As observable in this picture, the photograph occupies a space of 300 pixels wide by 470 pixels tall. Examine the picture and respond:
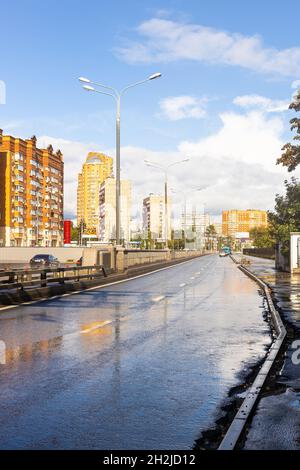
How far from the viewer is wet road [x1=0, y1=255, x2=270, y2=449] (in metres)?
5.07

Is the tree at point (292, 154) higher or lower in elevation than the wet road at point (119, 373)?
higher

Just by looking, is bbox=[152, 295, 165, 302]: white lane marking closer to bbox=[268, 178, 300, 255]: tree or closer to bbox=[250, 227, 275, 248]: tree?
bbox=[268, 178, 300, 255]: tree

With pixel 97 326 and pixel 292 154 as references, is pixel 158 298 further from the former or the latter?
pixel 292 154

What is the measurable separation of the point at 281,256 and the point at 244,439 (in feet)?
126

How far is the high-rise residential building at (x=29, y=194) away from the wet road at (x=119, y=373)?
129 m

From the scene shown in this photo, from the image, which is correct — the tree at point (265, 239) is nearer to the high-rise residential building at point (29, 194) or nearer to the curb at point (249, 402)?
the high-rise residential building at point (29, 194)

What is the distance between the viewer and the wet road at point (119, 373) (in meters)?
5.07

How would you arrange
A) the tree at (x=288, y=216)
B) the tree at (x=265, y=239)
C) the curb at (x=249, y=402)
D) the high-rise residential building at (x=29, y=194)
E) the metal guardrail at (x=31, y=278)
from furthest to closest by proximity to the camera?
the high-rise residential building at (x=29, y=194)
the tree at (x=265, y=239)
the tree at (x=288, y=216)
the metal guardrail at (x=31, y=278)
the curb at (x=249, y=402)

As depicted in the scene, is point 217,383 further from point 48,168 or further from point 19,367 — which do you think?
point 48,168

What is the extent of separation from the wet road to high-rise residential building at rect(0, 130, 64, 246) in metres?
129

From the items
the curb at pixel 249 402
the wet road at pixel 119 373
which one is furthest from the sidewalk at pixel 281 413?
the wet road at pixel 119 373

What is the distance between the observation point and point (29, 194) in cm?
15062

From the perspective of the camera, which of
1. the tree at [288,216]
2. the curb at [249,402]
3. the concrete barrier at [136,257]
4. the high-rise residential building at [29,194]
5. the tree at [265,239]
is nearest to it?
the curb at [249,402]

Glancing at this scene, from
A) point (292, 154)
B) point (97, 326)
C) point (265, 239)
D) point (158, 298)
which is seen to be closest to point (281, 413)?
point (97, 326)
